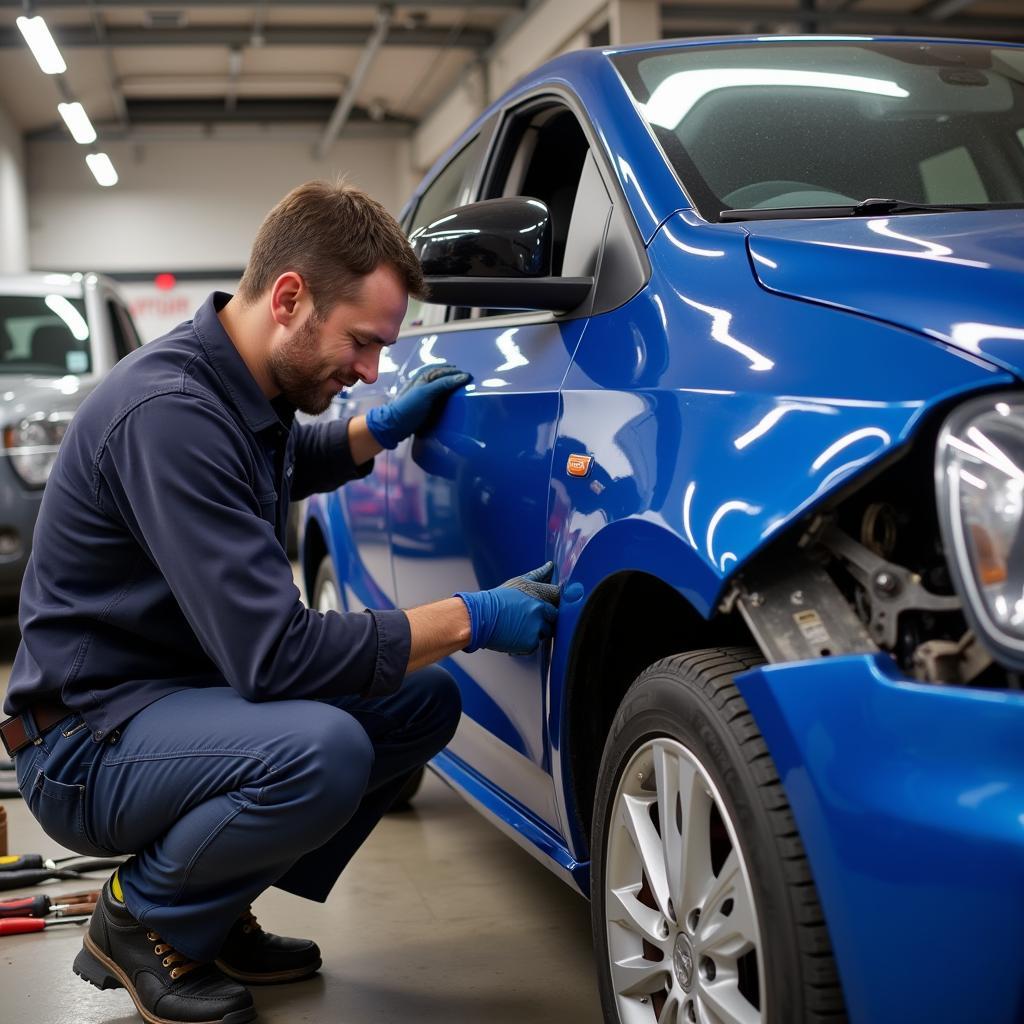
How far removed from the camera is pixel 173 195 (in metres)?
17.8

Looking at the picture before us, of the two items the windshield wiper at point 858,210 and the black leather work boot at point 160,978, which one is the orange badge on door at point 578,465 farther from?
the black leather work boot at point 160,978

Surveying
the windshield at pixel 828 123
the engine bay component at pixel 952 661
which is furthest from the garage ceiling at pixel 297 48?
the engine bay component at pixel 952 661

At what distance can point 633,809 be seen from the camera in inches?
59.6

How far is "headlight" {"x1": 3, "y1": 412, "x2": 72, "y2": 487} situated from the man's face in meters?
3.34

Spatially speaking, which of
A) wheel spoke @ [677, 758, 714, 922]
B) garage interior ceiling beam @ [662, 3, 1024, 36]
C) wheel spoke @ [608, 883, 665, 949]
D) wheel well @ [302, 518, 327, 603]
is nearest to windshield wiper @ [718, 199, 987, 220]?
wheel spoke @ [677, 758, 714, 922]

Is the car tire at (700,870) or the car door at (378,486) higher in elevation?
the car door at (378,486)

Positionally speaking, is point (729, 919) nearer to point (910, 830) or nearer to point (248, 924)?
point (910, 830)

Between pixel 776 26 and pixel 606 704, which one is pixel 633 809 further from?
pixel 776 26

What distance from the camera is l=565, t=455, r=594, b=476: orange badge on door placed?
166 centimetres

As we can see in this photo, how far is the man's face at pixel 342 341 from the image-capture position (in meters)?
2.00

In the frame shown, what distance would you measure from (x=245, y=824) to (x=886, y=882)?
98 centimetres

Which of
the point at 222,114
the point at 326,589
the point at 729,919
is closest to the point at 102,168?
the point at 222,114

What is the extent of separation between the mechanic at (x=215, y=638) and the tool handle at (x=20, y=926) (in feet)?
1.15

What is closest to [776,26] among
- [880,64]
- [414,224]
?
[414,224]
